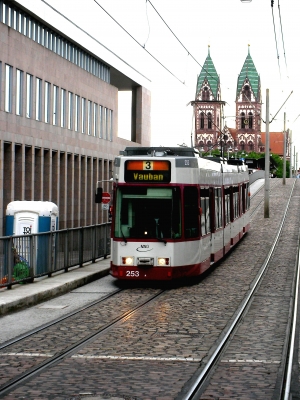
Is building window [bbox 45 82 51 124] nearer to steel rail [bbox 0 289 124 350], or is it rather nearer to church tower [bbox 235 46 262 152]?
steel rail [bbox 0 289 124 350]

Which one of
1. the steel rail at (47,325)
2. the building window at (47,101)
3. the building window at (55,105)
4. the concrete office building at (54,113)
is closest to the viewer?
the steel rail at (47,325)

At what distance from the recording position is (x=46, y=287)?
17.7 metres

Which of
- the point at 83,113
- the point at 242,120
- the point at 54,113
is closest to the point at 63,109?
the point at 54,113

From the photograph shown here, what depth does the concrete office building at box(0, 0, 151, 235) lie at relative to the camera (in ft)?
140

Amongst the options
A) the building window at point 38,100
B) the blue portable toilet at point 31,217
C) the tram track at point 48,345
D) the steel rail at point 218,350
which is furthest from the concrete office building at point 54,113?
the tram track at point 48,345

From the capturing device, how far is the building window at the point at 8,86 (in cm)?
4210

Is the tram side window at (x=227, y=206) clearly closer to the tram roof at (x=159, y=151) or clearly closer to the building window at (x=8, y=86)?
A: the tram roof at (x=159, y=151)

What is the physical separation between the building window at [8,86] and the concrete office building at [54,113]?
47 mm

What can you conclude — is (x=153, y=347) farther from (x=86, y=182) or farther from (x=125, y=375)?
(x=86, y=182)

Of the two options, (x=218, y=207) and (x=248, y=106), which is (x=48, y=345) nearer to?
(x=218, y=207)

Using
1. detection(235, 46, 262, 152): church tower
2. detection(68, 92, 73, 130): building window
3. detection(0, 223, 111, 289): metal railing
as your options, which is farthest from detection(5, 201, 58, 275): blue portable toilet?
detection(235, 46, 262, 152): church tower

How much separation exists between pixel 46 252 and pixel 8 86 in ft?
79.3

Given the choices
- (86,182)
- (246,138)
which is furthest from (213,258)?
(246,138)

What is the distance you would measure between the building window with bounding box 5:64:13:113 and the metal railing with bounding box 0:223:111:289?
59.2ft
